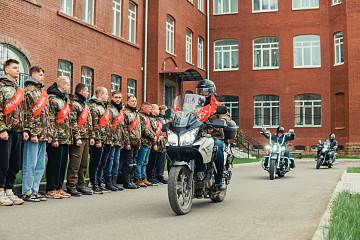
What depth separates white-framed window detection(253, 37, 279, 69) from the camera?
1271 inches

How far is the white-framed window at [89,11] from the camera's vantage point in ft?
61.0

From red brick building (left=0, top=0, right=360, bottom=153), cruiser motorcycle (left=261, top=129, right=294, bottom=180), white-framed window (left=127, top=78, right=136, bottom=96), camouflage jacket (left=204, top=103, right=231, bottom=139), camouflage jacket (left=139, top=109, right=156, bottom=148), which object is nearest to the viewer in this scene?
camouflage jacket (left=204, top=103, right=231, bottom=139)

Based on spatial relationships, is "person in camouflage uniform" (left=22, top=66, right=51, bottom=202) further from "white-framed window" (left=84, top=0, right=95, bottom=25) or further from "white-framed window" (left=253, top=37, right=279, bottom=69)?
"white-framed window" (left=253, top=37, right=279, bottom=69)

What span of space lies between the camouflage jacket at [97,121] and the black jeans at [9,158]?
186cm

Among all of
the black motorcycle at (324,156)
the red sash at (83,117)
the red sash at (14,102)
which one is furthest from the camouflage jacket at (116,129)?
the black motorcycle at (324,156)

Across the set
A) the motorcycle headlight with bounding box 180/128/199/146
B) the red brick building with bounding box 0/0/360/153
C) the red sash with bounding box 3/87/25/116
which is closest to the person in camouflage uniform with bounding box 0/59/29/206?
the red sash with bounding box 3/87/25/116

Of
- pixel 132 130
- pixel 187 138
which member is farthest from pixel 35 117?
pixel 132 130

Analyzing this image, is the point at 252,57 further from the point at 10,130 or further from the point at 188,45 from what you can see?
the point at 10,130

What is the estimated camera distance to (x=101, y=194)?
8.88 metres

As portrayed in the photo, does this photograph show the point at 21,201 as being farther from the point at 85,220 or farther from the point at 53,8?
the point at 53,8

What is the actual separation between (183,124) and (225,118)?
3.53ft

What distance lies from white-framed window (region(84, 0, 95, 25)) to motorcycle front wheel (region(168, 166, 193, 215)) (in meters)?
13.6

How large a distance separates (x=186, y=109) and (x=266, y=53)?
26.7m

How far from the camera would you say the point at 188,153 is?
6.54 metres
